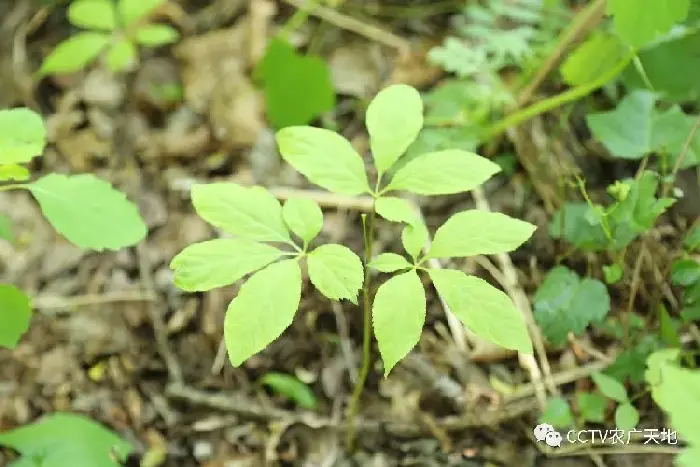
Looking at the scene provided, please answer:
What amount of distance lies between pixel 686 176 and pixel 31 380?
1.47m

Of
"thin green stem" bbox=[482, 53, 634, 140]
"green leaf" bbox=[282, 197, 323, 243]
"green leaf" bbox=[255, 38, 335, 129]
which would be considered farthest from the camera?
"green leaf" bbox=[255, 38, 335, 129]

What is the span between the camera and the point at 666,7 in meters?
1.01

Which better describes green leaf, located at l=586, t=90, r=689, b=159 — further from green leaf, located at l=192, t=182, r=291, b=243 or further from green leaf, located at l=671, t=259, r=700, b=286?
green leaf, located at l=192, t=182, r=291, b=243

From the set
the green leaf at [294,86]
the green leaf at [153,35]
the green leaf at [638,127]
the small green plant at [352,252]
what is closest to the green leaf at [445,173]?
the small green plant at [352,252]

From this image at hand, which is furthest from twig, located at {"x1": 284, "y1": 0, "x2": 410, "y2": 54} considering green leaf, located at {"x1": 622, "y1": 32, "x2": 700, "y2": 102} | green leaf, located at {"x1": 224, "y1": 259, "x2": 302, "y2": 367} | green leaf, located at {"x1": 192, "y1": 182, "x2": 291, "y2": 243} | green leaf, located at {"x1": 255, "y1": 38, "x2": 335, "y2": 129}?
green leaf, located at {"x1": 224, "y1": 259, "x2": 302, "y2": 367}

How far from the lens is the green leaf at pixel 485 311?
2.64 feet

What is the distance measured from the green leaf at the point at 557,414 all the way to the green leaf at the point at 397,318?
0.44 m

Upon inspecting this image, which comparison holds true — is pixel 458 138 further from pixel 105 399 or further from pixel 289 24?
pixel 105 399

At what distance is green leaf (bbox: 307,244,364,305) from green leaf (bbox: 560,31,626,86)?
0.74 metres

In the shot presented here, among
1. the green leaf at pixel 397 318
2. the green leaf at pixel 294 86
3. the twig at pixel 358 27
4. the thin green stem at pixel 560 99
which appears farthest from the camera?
the twig at pixel 358 27

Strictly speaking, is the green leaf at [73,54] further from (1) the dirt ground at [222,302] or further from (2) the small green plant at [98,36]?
(1) the dirt ground at [222,302]

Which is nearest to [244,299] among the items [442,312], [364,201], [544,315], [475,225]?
[475,225]

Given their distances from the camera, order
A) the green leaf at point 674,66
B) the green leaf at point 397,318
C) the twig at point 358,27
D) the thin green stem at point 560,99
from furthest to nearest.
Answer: the twig at point 358,27 → the green leaf at point 674,66 → the thin green stem at point 560,99 → the green leaf at point 397,318

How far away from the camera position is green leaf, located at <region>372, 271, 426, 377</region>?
80cm
